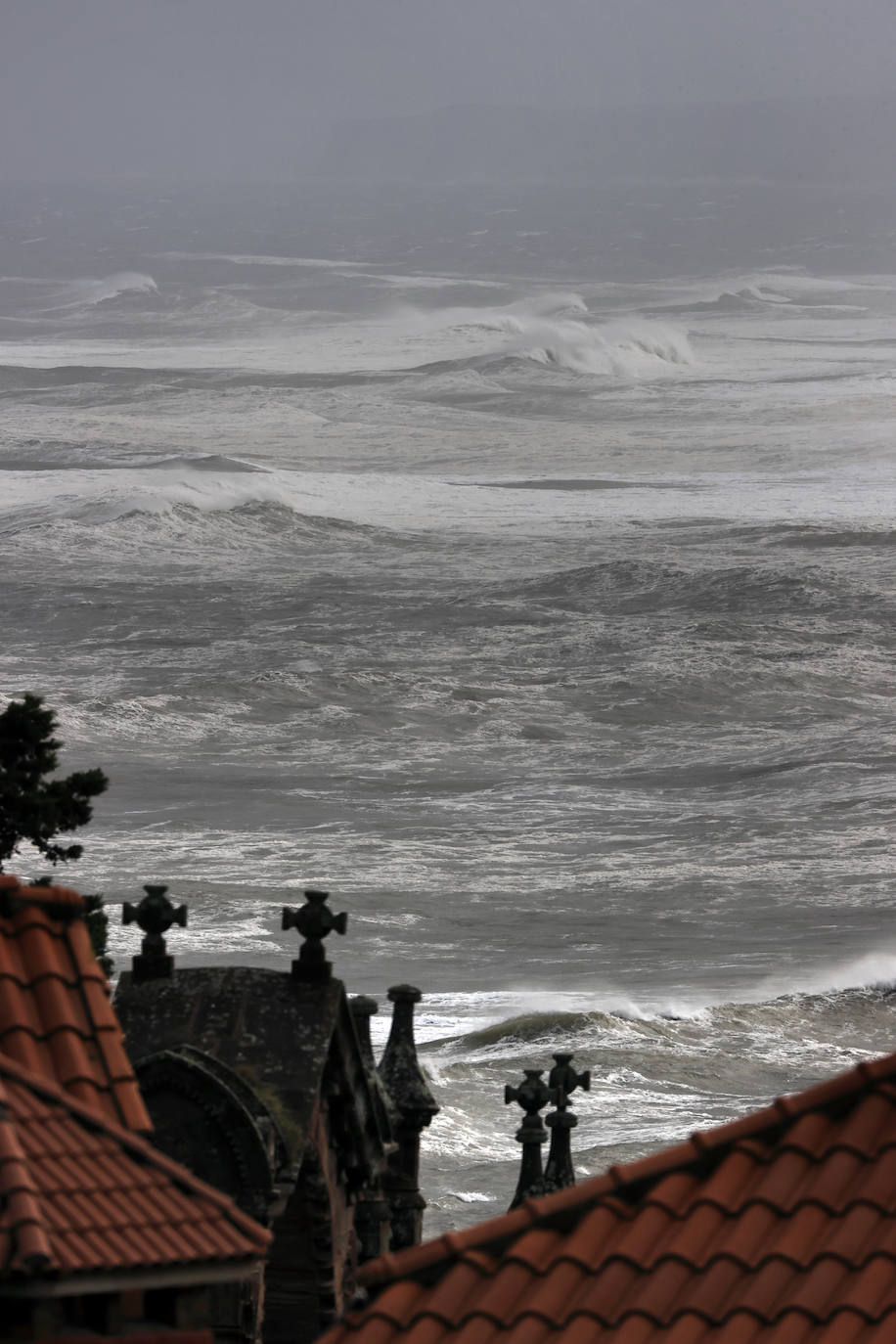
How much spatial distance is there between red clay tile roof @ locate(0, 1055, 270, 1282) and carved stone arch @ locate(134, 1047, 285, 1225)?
1.81m

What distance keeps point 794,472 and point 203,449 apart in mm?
26414

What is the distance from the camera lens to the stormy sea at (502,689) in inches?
1206

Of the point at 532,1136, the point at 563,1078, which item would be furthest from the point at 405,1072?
the point at 563,1078

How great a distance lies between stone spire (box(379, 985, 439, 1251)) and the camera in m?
6.53

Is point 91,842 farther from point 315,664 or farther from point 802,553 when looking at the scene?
point 802,553

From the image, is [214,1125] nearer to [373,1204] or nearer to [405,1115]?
[373,1204]

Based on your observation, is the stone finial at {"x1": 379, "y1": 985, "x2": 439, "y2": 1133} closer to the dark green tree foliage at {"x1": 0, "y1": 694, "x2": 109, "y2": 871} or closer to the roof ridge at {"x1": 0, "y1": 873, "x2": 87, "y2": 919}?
the roof ridge at {"x1": 0, "y1": 873, "x2": 87, "y2": 919}

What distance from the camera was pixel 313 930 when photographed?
241 inches

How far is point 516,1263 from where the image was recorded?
4.30m

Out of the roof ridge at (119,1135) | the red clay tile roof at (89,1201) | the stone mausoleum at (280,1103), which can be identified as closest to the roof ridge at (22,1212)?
the red clay tile roof at (89,1201)

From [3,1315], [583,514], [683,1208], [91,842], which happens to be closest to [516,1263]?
[683,1208]

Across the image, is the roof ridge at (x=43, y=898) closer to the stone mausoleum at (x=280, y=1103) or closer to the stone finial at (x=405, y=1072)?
the stone mausoleum at (x=280, y=1103)

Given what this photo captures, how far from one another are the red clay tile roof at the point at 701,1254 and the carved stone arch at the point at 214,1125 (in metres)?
1.14

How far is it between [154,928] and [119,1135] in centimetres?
261
